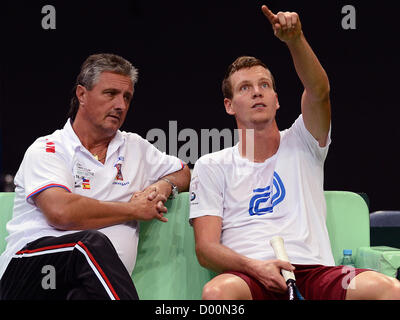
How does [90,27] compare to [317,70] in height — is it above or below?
above

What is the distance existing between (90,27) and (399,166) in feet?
8.10

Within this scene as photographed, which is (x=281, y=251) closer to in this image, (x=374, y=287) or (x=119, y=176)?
(x=374, y=287)

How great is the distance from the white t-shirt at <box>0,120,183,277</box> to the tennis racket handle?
0.51 metres

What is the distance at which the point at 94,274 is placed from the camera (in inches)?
58.6

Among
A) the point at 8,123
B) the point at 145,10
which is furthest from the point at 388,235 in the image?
the point at 8,123

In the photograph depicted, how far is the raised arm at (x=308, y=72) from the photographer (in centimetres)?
157

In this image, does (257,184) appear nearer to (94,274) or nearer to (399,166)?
(94,274)

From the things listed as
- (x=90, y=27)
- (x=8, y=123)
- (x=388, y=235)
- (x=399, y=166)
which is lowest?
(x=388, y=235)

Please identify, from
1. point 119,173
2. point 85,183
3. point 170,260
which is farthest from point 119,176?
point 170,260

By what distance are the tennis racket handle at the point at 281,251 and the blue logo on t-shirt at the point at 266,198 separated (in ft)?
0.55

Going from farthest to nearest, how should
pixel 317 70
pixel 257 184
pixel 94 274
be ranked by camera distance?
pixel 257 184, pixel 317 70, pixel 94 274

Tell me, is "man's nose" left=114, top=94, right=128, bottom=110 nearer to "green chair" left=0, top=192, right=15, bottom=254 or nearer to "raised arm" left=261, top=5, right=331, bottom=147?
"green chair" left=0, top=192, right=15, bottom=254
